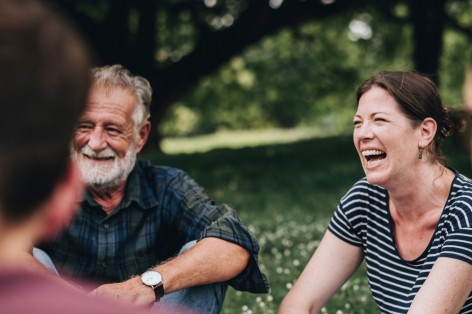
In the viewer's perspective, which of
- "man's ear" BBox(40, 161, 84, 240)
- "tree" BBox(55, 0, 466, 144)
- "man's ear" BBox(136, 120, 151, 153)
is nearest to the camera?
"man's ear" BBox(40, 161, 84, 240)

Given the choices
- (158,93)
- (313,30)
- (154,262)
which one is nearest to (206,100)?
(313,30)

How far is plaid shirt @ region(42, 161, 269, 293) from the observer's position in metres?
4.16

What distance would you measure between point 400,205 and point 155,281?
4.27ft

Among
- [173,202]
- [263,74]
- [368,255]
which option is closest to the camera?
[368,255]

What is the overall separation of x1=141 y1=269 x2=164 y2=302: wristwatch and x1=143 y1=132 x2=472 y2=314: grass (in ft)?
5.98

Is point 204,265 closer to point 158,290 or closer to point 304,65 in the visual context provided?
point 158,290

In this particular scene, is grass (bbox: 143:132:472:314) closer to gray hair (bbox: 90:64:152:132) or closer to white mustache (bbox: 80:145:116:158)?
gray hair (bbox: 90:64:152:132)

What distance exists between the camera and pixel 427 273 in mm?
3559

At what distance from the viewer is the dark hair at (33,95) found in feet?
4.18

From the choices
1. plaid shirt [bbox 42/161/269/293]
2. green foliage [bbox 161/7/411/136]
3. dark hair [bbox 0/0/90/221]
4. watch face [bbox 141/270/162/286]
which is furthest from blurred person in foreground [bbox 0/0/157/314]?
green foliage [bbox 161/7/411/136]

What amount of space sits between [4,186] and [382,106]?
2.71 m

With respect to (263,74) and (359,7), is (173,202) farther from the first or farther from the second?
(263,74)

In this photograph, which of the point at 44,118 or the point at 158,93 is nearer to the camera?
the point at 44,118

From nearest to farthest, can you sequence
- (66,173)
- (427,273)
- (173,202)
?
(66,173) < (427,273) < (173,202)
